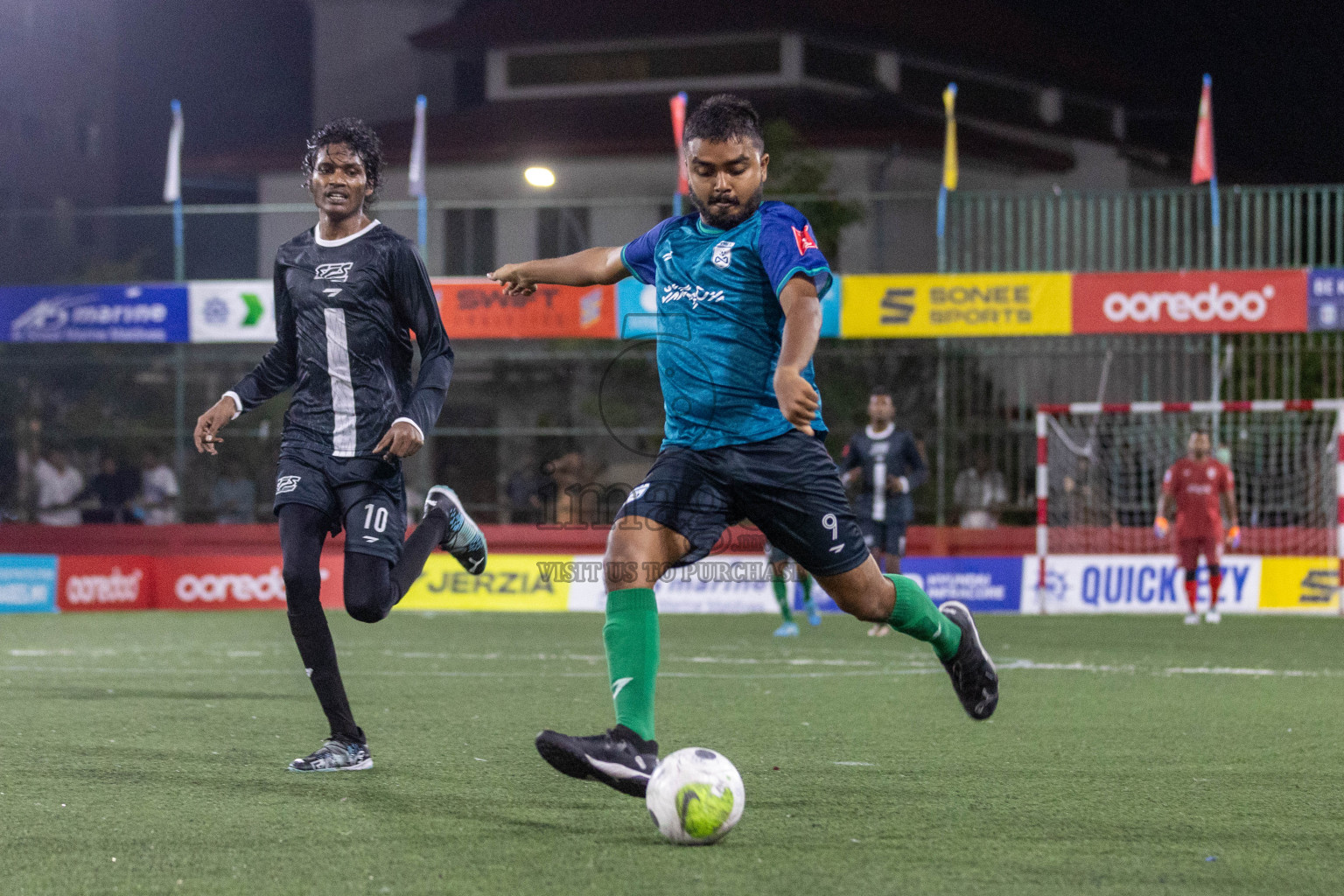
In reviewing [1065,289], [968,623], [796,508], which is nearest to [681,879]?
[796,508]

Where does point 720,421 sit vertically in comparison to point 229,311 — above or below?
below

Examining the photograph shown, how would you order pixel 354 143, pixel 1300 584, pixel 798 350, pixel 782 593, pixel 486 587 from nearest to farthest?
pixel 798 350 → pixel 354 143 → pixel 782 593 → pixel 1300 584 → pixel 486 587

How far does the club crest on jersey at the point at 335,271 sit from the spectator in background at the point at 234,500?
52.2 ft

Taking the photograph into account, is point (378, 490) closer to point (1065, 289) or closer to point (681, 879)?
point (681, 879)

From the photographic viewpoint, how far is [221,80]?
5141 cm

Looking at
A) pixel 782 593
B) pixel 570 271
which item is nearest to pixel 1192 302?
pixel 782 593

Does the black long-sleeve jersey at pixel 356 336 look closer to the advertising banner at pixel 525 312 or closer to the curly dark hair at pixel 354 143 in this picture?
the curly dark hair at pixel 354 143

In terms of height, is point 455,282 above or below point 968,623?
above

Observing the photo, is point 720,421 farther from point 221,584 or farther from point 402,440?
point 221,584

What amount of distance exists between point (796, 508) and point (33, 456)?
18.7m

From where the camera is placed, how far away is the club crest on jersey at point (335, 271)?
19.0ft

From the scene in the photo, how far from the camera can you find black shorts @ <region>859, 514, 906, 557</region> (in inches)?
551

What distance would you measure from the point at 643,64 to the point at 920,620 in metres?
33.4

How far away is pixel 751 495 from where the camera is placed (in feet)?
15.8
